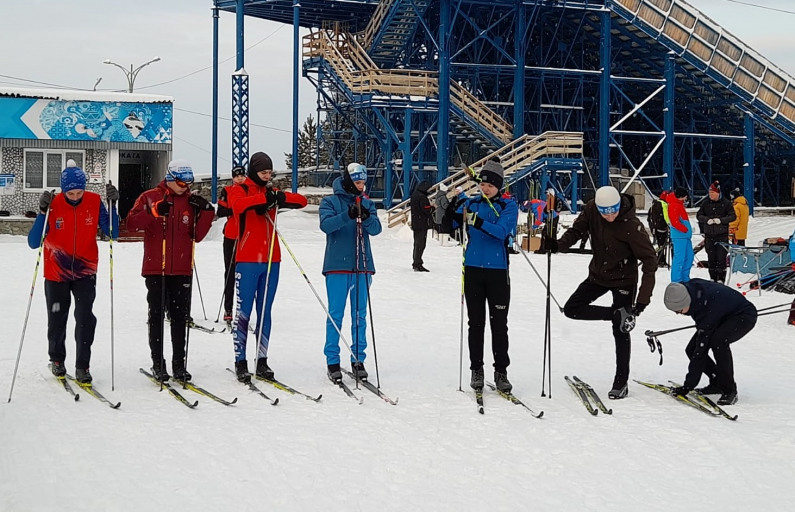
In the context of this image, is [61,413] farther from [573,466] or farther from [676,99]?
[676,99]

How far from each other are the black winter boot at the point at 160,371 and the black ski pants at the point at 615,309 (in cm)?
321

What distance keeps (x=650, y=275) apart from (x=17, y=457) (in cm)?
449

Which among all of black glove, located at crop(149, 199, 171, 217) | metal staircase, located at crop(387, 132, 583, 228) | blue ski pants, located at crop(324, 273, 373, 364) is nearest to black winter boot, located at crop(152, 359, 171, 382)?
black glove, located at crop(149, 199, 171, 217)

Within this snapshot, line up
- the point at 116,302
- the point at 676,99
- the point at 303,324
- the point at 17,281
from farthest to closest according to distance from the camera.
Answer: the point at 676,99, the point at 17,281, the point at 116,302, the point at 303,324

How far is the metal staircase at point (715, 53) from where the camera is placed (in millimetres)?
28344

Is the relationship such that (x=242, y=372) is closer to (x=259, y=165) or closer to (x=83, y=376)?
(x=83, y=376)

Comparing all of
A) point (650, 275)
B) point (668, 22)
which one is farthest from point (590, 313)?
point (668, 22)

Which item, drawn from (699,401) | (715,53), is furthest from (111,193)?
(715,53)

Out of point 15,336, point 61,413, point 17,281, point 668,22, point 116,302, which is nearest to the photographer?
point 61,413

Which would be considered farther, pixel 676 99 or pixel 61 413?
pixel 676 99

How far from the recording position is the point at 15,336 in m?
9.20

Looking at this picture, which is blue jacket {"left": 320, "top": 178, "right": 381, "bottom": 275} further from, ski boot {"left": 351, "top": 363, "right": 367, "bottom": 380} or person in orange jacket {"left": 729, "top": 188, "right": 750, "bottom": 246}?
person in orange jacket {"left": 729, "top": 188, "right": 750, "bottom": 246}

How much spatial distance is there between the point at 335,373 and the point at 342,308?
53 cm

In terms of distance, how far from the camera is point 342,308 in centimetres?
720
